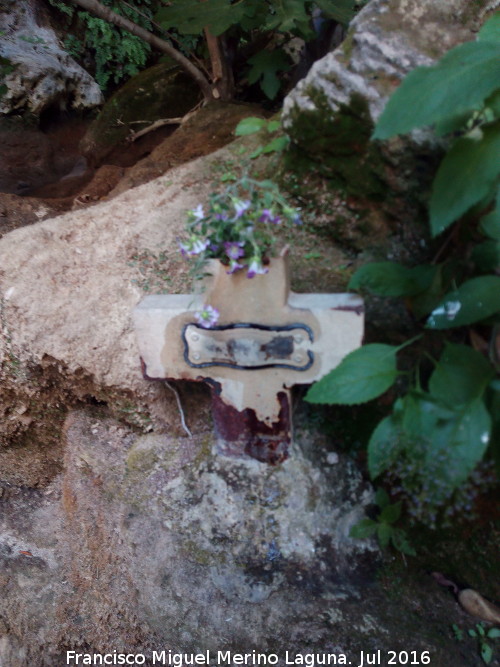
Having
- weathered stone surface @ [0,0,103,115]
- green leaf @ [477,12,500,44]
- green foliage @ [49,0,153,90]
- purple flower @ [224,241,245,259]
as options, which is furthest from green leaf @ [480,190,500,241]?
weathered stone surface @ [0,0,103,115]

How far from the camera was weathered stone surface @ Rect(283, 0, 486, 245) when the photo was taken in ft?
6.02

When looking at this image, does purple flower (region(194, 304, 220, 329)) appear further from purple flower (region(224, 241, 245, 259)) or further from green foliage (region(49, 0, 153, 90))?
green foliage (region(49, 0, 153, 90))

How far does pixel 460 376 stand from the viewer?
1.43m

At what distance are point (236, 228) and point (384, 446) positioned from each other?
73 centimetres

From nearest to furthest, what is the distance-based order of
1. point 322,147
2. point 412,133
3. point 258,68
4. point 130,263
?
point 412,133, point 322,147, point 130,263, point 258,68

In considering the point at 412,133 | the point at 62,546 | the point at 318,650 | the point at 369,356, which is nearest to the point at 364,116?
the point at 412,133

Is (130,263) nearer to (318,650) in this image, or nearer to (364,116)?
(364,116)

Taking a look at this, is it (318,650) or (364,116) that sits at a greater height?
(364,116)

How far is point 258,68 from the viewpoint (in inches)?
123

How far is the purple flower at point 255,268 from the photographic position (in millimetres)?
1528

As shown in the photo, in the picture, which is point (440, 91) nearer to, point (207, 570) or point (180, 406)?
point (180, 406)

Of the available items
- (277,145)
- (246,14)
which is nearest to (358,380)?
(277,145)

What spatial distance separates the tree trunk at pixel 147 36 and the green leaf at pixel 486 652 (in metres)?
3.27

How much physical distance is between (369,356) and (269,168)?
1.09 m
